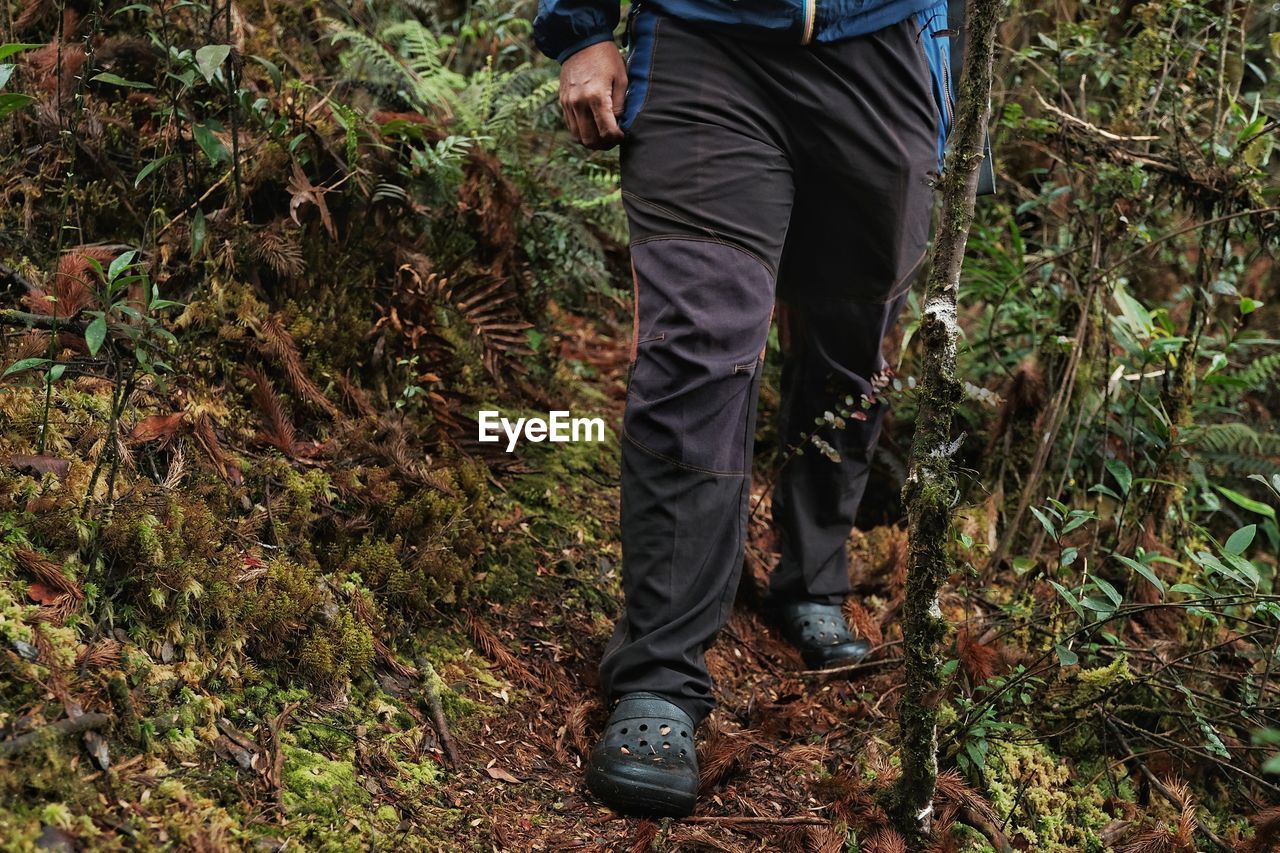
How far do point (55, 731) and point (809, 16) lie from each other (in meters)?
2.40

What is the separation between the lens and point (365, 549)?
9.00 feet

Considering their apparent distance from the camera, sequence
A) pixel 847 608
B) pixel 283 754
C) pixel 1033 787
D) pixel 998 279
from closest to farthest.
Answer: pixel 283 754, pixel 1033 787, pixel 847 608, pixel 998 279

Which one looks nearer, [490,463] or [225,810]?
[225,810]

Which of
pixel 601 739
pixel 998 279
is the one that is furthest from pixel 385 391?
pixel 998 279

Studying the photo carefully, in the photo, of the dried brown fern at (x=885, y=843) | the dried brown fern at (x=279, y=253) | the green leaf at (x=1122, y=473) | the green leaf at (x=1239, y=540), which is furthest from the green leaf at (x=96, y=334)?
the green leaf at (x=1122, y=473)

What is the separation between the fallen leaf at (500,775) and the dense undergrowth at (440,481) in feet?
0.08

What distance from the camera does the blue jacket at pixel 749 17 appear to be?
105 inches

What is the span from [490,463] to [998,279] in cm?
237

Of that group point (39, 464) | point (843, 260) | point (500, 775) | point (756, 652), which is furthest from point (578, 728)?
point (843, 260)

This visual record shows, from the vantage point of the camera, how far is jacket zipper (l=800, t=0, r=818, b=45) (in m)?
2.66

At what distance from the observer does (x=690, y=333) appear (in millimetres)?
2541

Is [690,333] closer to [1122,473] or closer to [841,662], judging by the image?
[841,662]

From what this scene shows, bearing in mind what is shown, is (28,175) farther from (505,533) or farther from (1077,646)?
(1077,646)

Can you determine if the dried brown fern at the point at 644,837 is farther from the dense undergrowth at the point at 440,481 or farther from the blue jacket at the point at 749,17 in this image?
→ the blue jacket at the point at 749,17
